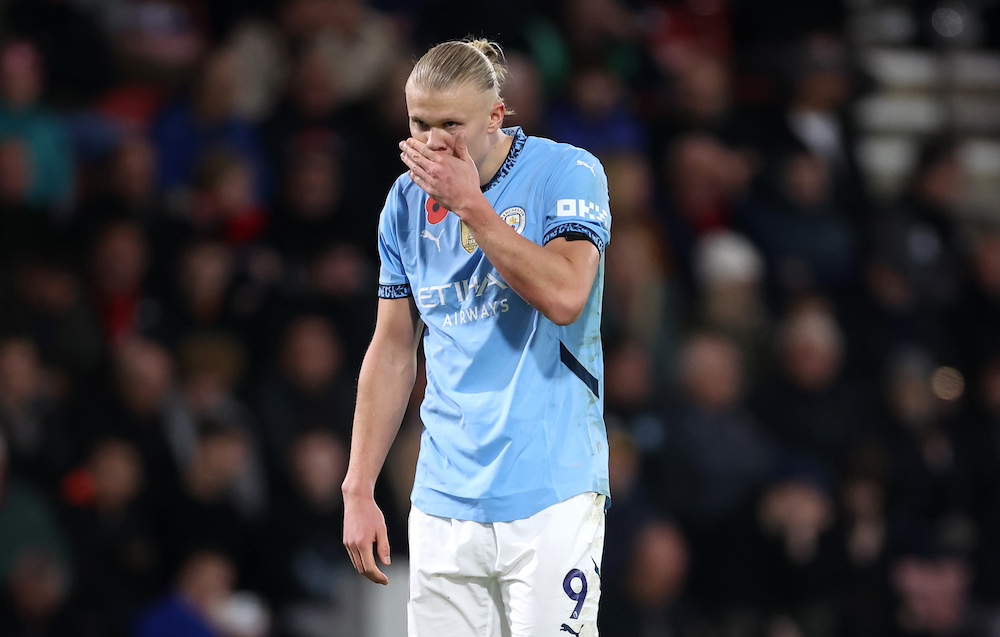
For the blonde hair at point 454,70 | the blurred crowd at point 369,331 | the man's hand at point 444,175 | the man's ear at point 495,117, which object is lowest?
the blurred crowd at point 369,331

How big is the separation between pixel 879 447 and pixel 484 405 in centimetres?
569

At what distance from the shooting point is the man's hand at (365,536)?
374cm

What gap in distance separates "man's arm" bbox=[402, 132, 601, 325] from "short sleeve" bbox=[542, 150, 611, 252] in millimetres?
143

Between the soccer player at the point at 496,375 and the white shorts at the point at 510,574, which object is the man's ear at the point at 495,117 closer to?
the soccer player at the point at 496,375

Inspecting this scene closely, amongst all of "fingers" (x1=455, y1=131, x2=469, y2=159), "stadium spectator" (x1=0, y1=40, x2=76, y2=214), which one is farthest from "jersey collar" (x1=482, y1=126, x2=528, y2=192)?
"stadium spectator" (x1=0, y1=40, x2=76, y2=214)

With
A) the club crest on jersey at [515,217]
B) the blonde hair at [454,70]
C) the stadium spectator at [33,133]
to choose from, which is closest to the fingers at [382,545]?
the club crest on jersey at [515,217]

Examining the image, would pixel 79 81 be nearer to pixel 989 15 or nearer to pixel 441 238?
pixel 441 238

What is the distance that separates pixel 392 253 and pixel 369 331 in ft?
12.2

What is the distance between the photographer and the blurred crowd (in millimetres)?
6945

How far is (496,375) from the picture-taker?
369 centimetres

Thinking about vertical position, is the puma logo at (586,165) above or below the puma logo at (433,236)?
above

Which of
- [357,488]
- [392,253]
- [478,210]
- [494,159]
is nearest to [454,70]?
[494,159]

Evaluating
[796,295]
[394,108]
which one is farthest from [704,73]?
[394,108]

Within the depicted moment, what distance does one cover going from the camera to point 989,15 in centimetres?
1223
